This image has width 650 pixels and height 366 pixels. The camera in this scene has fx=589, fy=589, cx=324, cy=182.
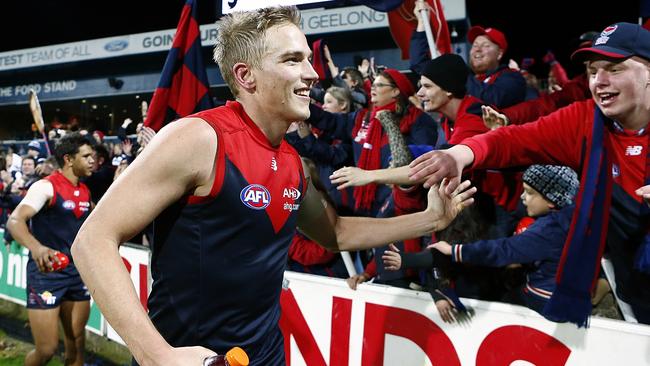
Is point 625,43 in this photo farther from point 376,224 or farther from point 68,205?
point 68,205

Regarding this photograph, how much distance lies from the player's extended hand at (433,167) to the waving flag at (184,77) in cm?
338

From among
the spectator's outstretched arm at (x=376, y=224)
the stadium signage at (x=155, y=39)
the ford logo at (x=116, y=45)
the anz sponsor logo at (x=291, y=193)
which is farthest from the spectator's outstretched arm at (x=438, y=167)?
the ford logo at (x=116, y=45)

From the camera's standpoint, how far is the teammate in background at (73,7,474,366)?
6.12 feet

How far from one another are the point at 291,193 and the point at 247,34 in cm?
62

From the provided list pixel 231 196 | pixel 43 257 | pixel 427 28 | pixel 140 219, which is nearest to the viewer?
pixel 140 219

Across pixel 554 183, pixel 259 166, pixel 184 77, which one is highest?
pixel 184 77

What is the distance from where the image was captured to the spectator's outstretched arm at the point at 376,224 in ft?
8.81

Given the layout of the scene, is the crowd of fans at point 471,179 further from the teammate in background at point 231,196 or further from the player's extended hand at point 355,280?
the teammate in background at point 231,196

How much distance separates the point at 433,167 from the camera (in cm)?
239

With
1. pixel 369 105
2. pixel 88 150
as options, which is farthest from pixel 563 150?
pixel 88 150

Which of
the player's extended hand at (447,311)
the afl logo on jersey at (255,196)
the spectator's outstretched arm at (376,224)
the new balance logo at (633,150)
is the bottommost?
the player's extended hand at (447,311)

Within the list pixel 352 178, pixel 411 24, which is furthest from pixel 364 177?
pixel 411 24

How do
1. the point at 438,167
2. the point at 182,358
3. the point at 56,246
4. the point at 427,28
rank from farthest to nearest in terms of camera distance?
the point at 56,246, the point at 427,28, the point at 438,167, the point at 182,358

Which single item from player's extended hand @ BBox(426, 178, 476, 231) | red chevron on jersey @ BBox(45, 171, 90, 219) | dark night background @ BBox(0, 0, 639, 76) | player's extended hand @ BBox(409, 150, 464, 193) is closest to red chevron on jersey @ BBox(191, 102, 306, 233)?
player's extended hand @ BBox(409, 150, 464, 193)
